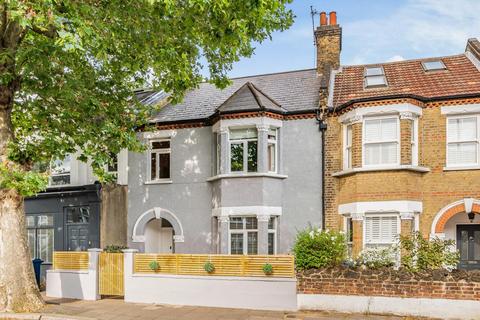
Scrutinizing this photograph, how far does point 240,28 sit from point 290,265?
6434 millimetres

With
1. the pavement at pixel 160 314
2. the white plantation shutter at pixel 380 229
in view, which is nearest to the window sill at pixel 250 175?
the white plantation shutter at pixel 380 229

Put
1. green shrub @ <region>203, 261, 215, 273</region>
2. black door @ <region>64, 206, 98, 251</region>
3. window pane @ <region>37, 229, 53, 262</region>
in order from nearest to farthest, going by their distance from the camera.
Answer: green shrub @ <region>203, 261, 215, 273</region>
black door @ <region>64, 206, 98, 251</region>
window pane @ <region>37, 229, 53, 262</region>

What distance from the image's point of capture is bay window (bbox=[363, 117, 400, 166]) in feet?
52.9

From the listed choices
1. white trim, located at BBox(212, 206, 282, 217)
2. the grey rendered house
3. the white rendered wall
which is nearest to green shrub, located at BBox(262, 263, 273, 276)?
the white rendered wall

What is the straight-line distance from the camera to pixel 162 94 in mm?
21906

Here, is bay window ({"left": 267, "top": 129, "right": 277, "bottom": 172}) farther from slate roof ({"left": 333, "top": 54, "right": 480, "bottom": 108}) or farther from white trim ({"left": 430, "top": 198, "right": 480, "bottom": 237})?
white trim ({"left": 430, "top": 198, "right": 480, "bottom": 237})

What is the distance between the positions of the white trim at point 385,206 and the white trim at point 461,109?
10.2 ft

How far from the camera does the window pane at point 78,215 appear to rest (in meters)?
20.8

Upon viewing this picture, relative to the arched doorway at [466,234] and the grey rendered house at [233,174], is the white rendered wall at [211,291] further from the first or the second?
the arched doorway at [466,234]

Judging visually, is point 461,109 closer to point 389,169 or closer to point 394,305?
point 389,169

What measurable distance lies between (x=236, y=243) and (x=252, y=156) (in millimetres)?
3138

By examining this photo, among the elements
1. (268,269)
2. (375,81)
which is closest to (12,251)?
(268,269)

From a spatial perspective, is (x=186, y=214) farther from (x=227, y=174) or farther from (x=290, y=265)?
(x=290, y=265)

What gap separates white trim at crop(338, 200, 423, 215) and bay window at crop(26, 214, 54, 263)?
43.5ft
